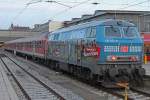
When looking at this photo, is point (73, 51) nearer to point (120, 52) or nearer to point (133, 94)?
point (120, 52)

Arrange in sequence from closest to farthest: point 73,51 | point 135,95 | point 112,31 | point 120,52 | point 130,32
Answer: point 135,95 → point 120,52 → point 112,31 → point 130,32 → point 73,51

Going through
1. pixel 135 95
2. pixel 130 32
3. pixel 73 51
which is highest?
pixel 130 32

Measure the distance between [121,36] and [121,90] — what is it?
2441mm

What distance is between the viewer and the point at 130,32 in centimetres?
2034

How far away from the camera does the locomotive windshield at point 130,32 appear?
20203 mm

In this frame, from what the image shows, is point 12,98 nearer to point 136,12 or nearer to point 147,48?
point 147,48

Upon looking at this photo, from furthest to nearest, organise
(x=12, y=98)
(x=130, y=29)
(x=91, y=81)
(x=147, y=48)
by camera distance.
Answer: (x=147, y=48) → (x=91, y=81) → (x=130, y=29) → (x=12, y=98)

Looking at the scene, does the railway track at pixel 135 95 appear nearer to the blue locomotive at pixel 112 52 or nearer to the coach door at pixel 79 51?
the blue locomotive at pixel 112 52

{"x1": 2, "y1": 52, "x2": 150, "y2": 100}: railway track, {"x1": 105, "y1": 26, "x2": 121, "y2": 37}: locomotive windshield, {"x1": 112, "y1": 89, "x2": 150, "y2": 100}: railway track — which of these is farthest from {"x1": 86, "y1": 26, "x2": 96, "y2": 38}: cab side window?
{"x1": 112, "y1": 89, "x2": 150, "y2": 100}: railway track

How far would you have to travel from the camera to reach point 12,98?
16.2 m

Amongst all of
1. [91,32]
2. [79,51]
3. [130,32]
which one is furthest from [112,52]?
[79,51]

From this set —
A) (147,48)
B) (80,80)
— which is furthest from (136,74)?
(147,48)

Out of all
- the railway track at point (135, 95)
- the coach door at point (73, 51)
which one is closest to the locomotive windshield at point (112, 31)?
the railway track at point (135, 95)

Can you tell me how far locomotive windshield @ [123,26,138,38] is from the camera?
66.3ft
